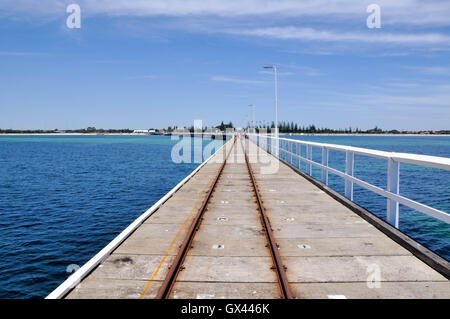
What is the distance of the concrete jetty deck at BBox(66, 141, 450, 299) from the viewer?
5258 mm

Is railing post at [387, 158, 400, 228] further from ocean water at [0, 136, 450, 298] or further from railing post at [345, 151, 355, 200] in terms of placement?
ocean water at [0, 136, 450, 298]

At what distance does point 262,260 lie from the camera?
6.56 meters

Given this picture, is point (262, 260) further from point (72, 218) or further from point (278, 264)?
point (72, 218)

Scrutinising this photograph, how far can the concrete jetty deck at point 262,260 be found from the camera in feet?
17.3

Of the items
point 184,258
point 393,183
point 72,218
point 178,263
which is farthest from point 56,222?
point 393,183

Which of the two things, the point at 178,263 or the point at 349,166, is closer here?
the point at 178,263

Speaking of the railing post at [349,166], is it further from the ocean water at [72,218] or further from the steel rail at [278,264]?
the ocean water at [72,218]

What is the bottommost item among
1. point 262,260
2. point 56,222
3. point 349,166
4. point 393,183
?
point 56,222

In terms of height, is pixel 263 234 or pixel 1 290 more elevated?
pixel 263 234

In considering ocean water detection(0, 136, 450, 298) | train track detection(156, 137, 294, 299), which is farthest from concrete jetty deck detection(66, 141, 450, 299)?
ocean water detection(0, 136, 450, 298)
